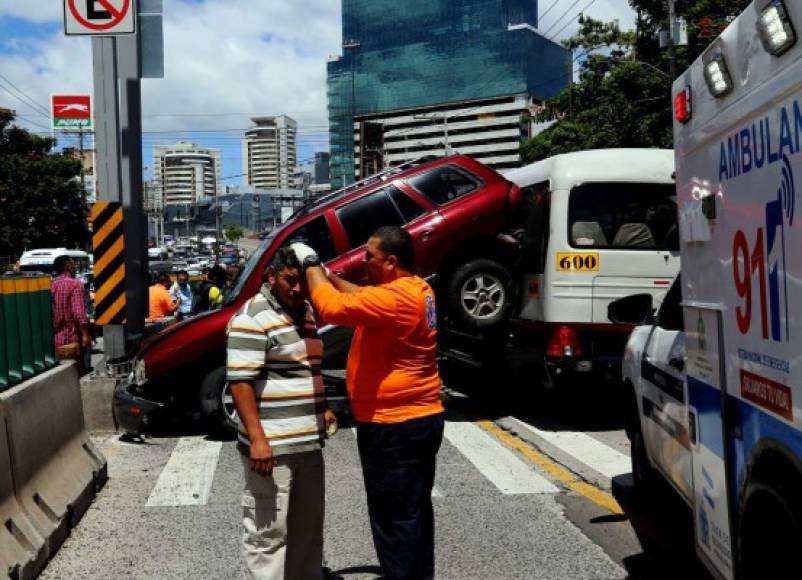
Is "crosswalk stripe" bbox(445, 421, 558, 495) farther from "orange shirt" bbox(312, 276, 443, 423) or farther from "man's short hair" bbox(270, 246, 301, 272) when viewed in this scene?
"man's short hair" bbox(270, 246, 301, 272)

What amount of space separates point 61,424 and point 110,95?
6.14 metres

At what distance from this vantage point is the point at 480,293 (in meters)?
10.0

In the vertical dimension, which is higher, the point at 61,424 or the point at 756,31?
the point at 756,31

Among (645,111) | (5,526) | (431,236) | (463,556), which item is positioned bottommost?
(463,556)

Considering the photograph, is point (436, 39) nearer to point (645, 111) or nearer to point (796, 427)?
point (645, 111)

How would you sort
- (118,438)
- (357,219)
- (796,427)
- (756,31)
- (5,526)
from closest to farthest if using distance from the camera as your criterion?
(796,427), (756,31), (5,526), (118,438), (357,219)

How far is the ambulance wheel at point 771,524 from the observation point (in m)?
2.68

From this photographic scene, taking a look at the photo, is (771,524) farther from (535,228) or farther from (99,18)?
(99,18)

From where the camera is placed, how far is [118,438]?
9195mm

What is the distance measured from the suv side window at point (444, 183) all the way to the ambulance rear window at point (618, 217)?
1427 millimetres

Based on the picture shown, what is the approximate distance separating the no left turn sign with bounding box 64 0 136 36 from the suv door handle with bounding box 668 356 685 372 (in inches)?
314

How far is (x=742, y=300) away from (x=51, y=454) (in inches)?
178

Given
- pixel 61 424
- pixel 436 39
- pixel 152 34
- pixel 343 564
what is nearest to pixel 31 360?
pixel 61 424

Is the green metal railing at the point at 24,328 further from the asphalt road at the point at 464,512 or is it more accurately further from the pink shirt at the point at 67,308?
the pink shirt at the point at 67,308
